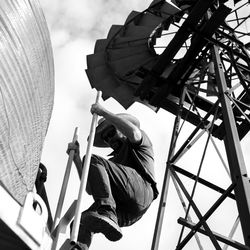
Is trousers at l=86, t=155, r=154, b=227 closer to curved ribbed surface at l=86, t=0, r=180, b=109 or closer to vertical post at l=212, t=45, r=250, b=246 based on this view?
vertical post at l=212, t=45, r=250, b=246

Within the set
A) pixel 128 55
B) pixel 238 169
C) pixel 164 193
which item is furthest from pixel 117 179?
pixel 128 55

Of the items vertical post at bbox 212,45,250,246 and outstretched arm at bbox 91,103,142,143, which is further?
vertical post at bbox 212,45,250,246

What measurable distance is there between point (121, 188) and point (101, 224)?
555 mm

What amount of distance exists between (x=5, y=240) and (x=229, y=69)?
6.90m

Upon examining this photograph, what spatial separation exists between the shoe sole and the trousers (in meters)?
0.20

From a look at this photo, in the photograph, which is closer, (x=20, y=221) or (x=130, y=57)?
(x=20, y=221)

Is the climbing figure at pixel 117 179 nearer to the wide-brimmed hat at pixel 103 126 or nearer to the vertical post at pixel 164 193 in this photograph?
the wide-brimmed hat at pixel 103 126

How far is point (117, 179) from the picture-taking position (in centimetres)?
356

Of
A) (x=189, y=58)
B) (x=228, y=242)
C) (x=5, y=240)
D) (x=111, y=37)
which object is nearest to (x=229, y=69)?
(x=189, y=58)

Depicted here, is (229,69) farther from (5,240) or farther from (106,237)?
(5,240)

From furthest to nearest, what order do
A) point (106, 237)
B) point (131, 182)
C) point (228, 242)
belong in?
point (228, 242) → point (131, 182) → point (106, 237)

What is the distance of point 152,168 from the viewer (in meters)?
4.05

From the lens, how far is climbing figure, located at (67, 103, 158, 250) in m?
3.10

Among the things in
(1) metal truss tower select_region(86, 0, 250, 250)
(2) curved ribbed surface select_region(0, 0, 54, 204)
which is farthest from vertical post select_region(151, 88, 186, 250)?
(2) curved ribbed surface select_region(0, 0, 54, 204)
